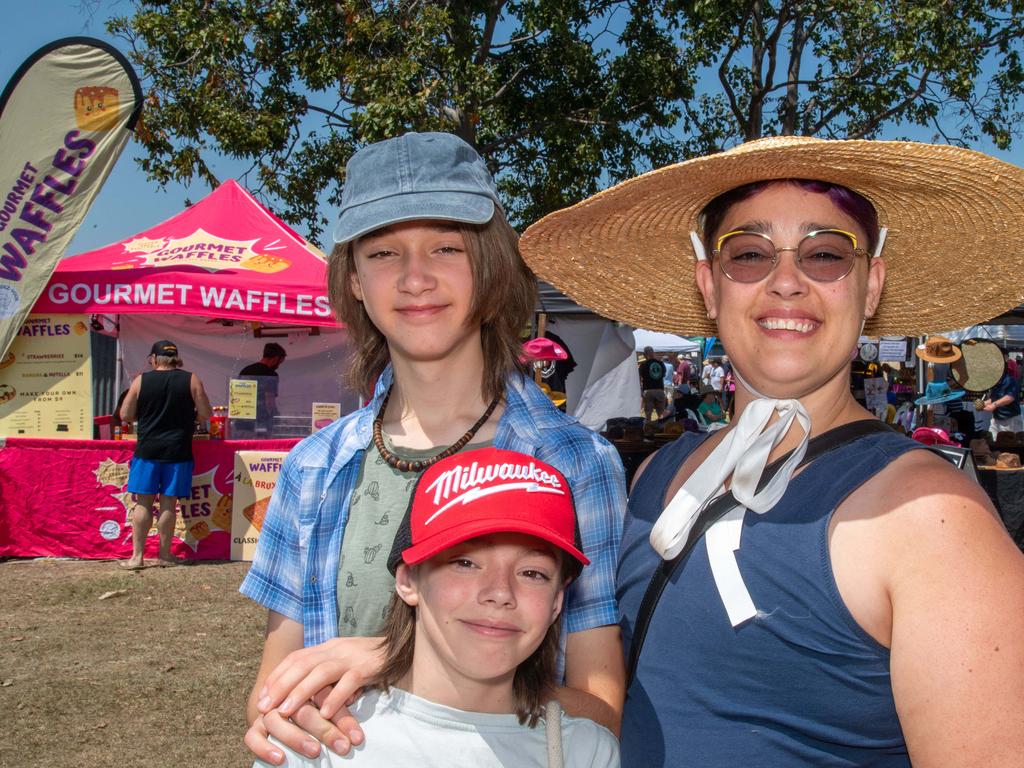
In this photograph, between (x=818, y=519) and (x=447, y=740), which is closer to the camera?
(x=818, y=519)

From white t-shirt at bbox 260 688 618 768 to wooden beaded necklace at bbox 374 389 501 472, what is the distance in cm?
43

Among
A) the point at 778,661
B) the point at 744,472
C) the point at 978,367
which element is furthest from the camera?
the point at 978,367

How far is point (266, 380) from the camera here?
28.4 ft

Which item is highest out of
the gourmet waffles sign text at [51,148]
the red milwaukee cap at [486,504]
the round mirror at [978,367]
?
the gourmet waffles sign text at [51,148]

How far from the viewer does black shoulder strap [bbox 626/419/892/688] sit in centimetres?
142

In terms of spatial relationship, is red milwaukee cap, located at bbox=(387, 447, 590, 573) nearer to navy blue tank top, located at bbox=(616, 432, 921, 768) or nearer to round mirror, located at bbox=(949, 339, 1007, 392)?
navy blue tank top, located at bbox=(616, 432, 921, 768)

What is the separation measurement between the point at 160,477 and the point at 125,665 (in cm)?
255

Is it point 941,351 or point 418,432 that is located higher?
point 941,351

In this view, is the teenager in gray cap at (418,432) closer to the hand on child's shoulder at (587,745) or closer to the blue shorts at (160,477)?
the hand on child's shoulder at (587,745)

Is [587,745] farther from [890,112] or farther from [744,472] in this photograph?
[890,112]

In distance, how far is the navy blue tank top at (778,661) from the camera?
1253 mm

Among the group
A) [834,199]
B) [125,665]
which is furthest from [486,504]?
[125,665]

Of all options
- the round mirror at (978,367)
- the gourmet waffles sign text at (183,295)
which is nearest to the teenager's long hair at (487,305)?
the gourmet waffles sign text at (183,295)

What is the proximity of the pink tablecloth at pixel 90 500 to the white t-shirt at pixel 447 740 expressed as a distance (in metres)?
7.06
